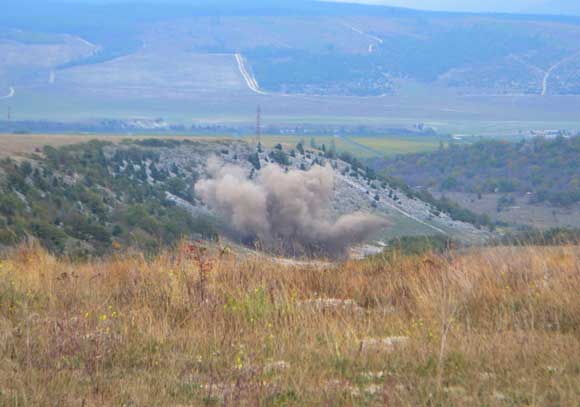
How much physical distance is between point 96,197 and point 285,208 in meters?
8.06

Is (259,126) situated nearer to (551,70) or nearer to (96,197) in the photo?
(96,197)

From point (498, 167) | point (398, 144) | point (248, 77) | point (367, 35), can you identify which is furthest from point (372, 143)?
point (367, 35)

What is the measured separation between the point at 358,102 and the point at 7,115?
2538 centimetres

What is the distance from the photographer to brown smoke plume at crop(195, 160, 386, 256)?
24.6 meters

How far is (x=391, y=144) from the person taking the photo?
56469 mm

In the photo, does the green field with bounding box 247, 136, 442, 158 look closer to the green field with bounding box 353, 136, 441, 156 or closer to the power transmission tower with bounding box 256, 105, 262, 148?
the green field with bounding box 353, 136, 441, 156

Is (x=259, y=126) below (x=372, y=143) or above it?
above

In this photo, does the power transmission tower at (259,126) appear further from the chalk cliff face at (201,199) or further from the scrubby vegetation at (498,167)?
the scrubby vegetation at (498,167)

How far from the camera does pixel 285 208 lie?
27.8 metres

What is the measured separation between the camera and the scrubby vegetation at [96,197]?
23109 millimetres

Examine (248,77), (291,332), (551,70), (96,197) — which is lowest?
(96,197)

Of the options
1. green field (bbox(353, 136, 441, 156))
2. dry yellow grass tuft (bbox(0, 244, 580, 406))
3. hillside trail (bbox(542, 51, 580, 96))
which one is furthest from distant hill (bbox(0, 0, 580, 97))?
dry yellow grass tuft (bbox(0, 244, 580, 406))

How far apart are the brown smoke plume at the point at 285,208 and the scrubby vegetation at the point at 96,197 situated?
47.7 inches

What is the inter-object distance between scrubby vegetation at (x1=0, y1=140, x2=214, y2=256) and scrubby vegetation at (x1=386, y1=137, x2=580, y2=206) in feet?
48.7
